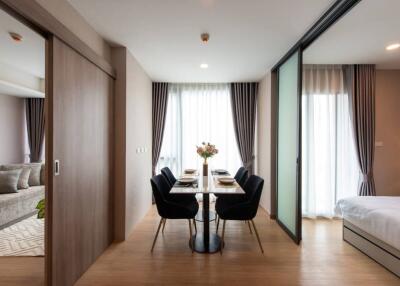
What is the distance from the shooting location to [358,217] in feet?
8.30

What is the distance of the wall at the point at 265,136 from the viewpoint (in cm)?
379

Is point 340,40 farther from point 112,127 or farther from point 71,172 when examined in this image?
point 71,172

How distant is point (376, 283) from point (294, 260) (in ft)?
2.29

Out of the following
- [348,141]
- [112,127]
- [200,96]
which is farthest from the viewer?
[200,96]

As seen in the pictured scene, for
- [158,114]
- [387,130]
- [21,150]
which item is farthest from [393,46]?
[21,150]

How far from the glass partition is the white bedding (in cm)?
65

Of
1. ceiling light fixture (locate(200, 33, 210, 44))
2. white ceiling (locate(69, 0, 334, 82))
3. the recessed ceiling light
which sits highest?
the recessed ceiling light

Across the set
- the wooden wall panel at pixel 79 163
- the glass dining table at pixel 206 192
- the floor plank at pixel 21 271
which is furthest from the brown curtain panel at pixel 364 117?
the floor plank at pixel 21 271

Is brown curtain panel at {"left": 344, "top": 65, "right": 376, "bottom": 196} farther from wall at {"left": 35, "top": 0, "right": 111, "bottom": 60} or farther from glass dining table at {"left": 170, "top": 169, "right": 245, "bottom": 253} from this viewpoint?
wall at {"left": 35, "top": 0, "right": 111, "bottom": 60}

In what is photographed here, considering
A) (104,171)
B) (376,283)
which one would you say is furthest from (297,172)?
(104,171)

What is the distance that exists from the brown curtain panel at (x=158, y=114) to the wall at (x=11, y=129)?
305 centimetres

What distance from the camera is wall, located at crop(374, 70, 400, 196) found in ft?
11.9

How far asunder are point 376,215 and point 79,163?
3089 millimetres

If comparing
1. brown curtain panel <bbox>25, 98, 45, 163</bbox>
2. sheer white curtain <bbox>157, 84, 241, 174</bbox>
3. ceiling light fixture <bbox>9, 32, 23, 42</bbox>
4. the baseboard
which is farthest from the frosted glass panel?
brown curtain panel <bbox>25, 98, 45, 163</bbox>
